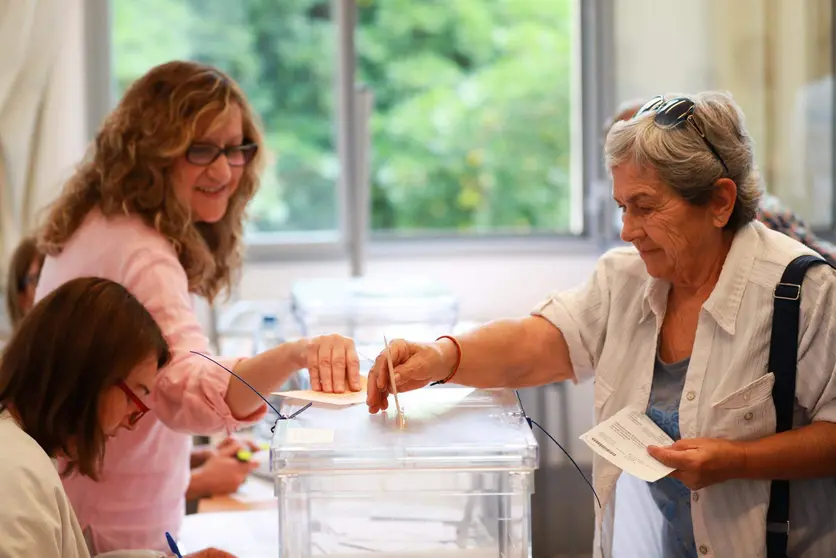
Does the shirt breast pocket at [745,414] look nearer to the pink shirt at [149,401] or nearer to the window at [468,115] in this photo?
the pink shirt at [149,401]

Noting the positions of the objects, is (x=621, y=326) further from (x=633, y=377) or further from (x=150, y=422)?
(x=150, y=422)

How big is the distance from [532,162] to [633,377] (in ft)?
11.0

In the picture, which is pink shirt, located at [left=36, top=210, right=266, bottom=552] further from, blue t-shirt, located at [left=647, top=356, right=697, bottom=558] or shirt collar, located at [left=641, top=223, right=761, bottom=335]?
shirt collar, located at [left=641, top=223, right=761, bottom=335]

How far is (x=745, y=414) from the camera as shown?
144cm

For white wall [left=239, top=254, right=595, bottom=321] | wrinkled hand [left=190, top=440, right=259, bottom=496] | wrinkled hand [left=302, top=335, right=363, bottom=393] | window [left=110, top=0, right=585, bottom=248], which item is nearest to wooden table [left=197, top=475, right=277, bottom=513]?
wrinkled hand [left=190, top=440, right=259, bottom=496]

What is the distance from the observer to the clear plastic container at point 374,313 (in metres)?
2.48

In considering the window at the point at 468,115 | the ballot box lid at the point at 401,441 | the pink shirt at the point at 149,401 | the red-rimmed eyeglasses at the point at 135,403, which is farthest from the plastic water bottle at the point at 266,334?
the window at the point at 468,115

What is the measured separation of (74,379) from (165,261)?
0.33 m

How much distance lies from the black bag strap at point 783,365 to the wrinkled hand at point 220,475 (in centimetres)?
118

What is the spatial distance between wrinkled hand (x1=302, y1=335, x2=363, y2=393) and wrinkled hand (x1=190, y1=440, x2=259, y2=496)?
75 centimetres

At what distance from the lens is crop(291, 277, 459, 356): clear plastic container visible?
8.14 feet

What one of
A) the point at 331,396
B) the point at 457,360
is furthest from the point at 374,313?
the point at 331,396

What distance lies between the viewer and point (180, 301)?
5.37ft

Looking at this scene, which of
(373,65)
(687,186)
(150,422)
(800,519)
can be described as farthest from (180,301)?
(373,65)
